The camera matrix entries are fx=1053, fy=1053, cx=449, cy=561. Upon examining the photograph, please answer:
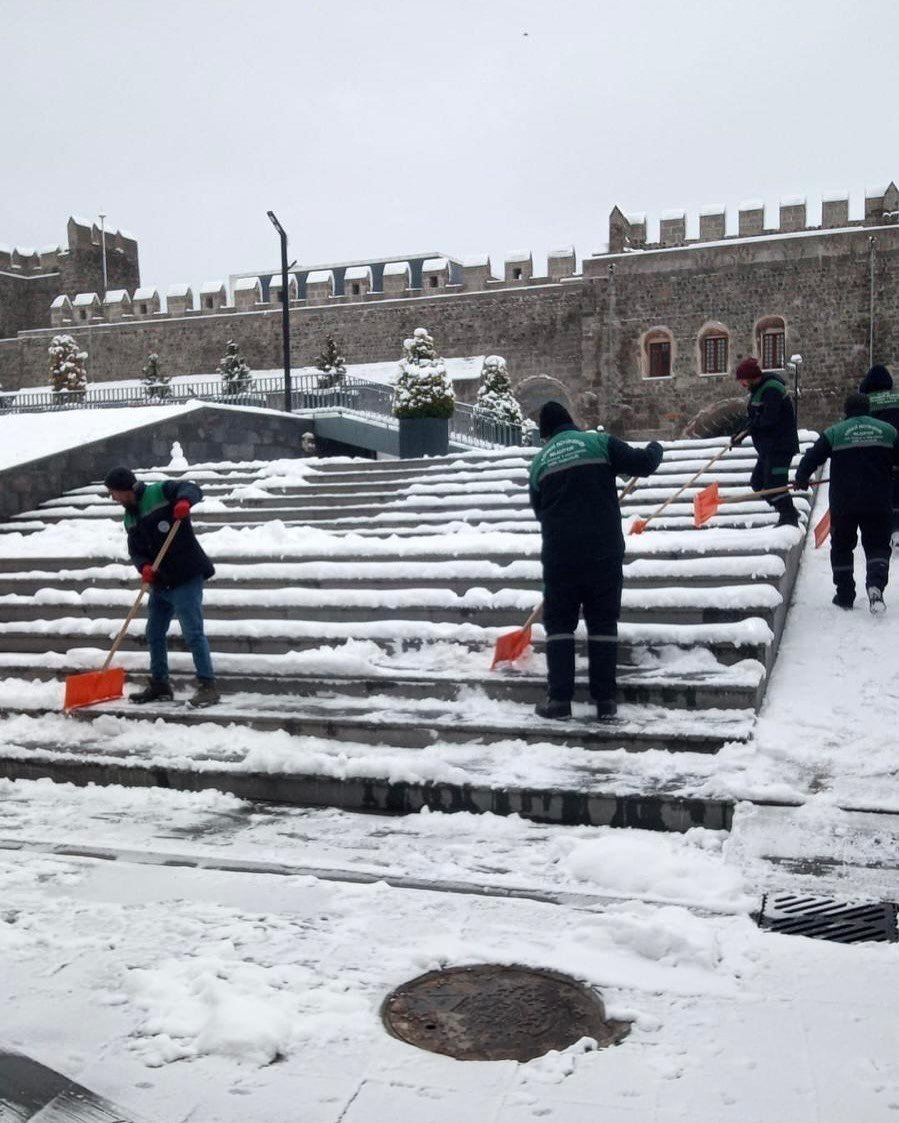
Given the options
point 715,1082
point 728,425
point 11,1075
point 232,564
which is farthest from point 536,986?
point 728,425

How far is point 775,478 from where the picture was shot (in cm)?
832

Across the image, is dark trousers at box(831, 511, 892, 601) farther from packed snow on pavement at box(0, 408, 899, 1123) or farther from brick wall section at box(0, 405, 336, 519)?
brick wall section at box(0, 405, 336, 519)

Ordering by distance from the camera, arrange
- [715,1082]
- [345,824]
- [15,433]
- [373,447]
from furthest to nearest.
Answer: [373,447]
[15,433]
[345,824]
[715,1082]

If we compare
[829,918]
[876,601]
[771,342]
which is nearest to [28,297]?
[771,342]

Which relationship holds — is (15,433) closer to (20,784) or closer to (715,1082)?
(20,784)

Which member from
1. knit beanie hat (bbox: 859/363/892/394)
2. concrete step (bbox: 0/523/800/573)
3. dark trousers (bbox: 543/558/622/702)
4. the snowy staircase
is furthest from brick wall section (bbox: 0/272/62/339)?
dark trousers (bbox: 543/558/622/702)

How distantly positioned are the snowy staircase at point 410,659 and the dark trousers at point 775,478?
0.23 meters

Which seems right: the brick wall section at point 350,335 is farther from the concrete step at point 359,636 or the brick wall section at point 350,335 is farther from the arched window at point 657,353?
the concrete step at point 359,636

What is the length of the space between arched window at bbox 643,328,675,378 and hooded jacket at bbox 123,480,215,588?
1117 inches

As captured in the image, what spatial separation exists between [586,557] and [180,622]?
2632 millimetres

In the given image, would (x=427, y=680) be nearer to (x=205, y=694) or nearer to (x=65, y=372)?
(x=205, y=694)

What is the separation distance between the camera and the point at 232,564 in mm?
8727

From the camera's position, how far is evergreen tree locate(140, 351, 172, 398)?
30188 mm

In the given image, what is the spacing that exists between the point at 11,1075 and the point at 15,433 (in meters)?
12.0
